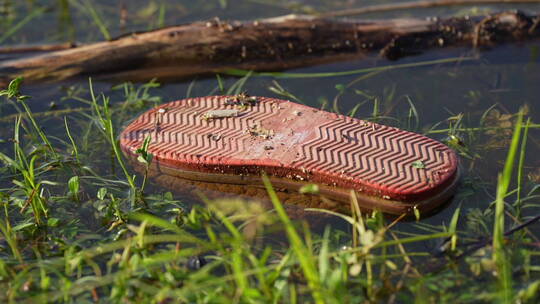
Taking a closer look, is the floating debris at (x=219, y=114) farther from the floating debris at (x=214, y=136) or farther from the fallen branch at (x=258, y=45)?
the fallen branch at (x=258, y=45)

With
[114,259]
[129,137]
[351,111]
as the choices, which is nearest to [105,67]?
[129,137]

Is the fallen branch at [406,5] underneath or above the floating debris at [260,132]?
above

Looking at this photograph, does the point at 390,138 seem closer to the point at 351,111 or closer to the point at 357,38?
the point at 351,111

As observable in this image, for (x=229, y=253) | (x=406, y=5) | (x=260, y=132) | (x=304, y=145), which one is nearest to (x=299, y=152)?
(x=304, y=145)

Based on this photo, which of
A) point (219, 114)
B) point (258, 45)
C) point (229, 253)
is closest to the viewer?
point (229, 253)

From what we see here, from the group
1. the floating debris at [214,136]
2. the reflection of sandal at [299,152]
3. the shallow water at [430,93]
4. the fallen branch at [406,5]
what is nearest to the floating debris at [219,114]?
the reflection of sandal at [299,152]

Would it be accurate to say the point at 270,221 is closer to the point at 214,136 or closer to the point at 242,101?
the point at 214,136
